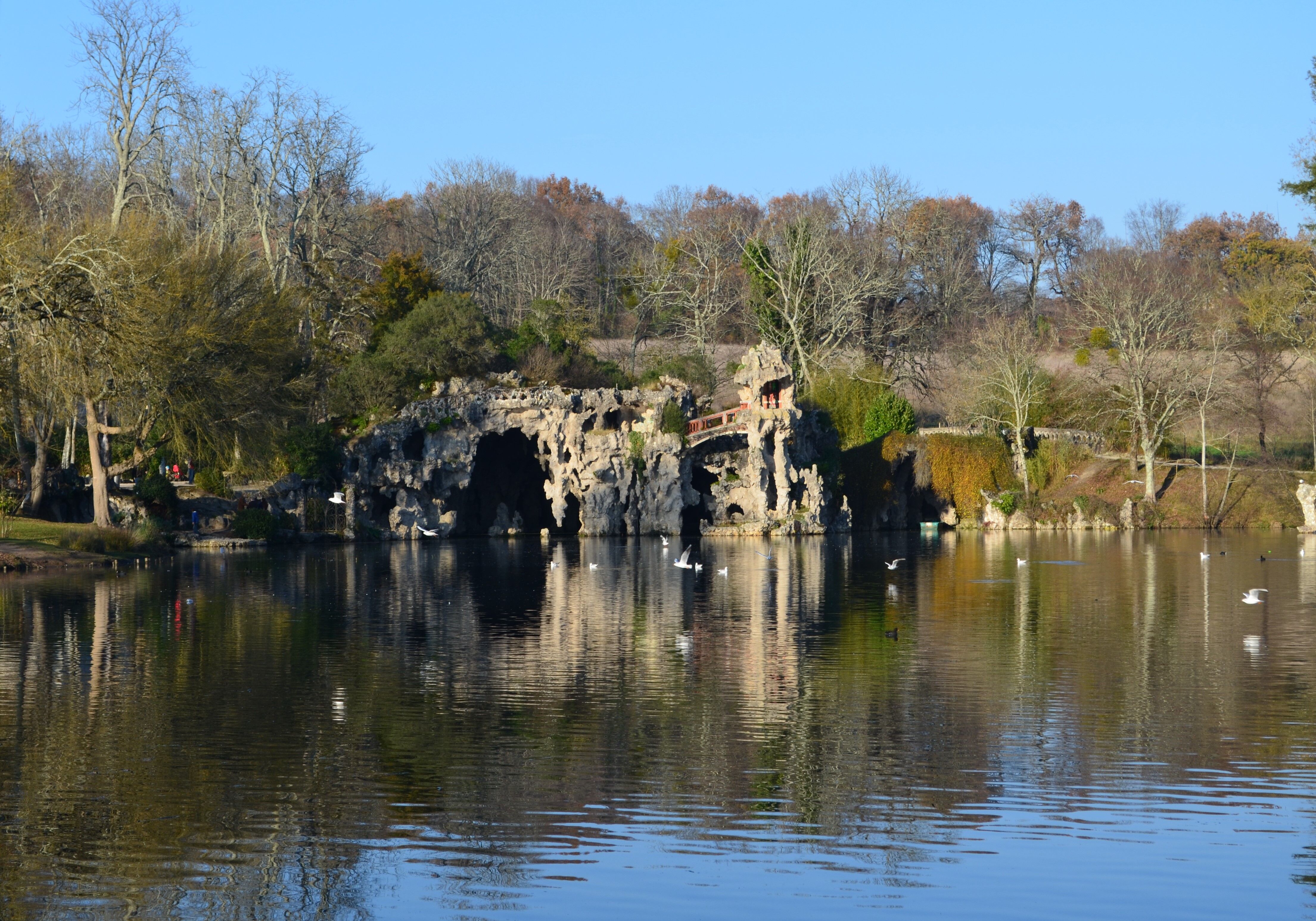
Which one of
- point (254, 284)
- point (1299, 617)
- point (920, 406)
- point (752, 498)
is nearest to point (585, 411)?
point (752, 498)

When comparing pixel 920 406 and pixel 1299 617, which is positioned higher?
pixel 920 406

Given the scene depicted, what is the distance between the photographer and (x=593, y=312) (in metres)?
97.1

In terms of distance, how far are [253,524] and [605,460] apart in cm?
1725

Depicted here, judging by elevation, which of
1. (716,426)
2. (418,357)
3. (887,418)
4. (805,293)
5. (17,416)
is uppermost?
(805,293)

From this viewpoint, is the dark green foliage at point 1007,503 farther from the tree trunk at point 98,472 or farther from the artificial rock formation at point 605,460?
the tree trunk at point 98,472

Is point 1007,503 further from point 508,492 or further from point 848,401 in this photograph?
point 508,492

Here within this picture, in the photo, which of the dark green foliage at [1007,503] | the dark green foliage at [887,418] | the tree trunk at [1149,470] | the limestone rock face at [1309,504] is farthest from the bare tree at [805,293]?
the limestone rock face at [1309,504]

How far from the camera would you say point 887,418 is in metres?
74.9

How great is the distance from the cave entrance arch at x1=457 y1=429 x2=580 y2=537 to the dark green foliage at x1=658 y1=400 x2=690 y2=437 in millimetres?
7422

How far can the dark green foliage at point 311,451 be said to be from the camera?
Answer: 2377 inches

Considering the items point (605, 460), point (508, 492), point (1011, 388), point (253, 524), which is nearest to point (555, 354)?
point (508, 492)

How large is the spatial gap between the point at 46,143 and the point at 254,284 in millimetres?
22143

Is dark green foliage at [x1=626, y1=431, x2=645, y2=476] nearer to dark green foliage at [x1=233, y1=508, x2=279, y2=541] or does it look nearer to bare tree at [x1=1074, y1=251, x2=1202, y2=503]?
dark green foliage at [x1=233, y1=508, x2=279, y2=541]

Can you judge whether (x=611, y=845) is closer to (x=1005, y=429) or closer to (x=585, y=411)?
(x=585, y=411)
